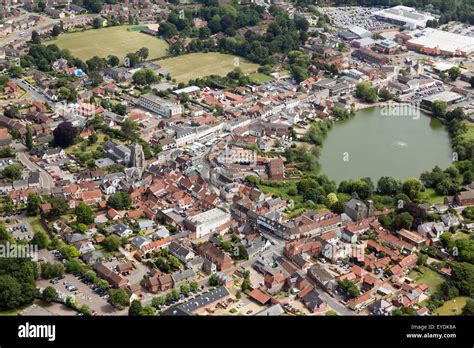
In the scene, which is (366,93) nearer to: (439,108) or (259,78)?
(439,108)

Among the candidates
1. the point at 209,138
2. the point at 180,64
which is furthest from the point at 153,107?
the point at 180,64

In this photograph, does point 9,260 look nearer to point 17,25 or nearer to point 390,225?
point 390,225

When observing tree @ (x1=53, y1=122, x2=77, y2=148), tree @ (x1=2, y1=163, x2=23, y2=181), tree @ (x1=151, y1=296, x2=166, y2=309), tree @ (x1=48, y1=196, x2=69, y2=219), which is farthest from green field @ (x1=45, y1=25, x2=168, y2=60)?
tree @ (x1=151, y1=296, x2=166, y2=309)

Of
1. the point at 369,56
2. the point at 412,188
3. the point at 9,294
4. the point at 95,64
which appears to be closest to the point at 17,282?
the point at 9,294

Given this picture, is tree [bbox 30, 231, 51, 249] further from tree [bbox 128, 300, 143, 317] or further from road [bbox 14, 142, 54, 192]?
tree [bbox 128, 300, 143, 317]
